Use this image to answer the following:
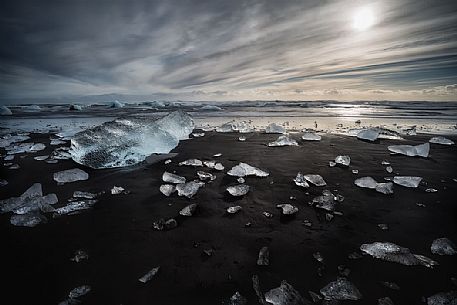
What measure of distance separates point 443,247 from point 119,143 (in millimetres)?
4559

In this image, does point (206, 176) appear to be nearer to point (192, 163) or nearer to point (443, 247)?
point (192, 163)

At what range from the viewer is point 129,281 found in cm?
155

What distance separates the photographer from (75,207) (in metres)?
2.57

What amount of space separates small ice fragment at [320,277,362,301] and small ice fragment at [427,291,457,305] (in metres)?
0.40

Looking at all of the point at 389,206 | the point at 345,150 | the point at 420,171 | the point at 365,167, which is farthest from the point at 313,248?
the point at 345,150

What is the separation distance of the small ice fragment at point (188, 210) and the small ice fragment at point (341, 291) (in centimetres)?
138

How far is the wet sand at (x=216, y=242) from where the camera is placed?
4.93ft

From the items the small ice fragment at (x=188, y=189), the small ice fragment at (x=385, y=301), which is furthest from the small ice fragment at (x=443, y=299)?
the small ice fragment at (x=188, y=189)

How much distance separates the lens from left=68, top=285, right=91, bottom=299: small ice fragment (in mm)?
1441

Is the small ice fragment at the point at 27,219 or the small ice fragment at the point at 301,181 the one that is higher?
the small ice fragment at the point at 301,181

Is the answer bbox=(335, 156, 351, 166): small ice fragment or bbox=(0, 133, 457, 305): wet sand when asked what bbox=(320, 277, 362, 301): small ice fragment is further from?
bbox=(335, 156, 351, 166): small ice fragment

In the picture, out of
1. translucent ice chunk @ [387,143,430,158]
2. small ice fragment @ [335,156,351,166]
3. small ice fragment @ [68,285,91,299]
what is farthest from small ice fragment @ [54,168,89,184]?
translucent ice chunk @ [387,143,430,158]

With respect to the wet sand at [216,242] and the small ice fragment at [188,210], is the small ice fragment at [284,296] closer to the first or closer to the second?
the wet sand at [216,242]

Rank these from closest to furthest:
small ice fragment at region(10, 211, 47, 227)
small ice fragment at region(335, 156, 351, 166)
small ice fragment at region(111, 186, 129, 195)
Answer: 1. small ice fragment at region(10, 211, 47, 227)
2. small ice fragment at region(111, 186, 129, 195)
3. small ice fragment at region(335, 156, 351, 166)
